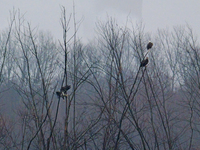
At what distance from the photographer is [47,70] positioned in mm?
4965

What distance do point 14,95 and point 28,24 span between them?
22.1 m

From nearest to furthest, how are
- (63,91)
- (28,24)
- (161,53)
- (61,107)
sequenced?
1. (63,91)
2. (28,24)
3. (161,53)
4. (61,107)

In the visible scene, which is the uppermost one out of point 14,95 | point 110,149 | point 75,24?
point 14,95

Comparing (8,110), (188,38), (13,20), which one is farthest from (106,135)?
(8,110)

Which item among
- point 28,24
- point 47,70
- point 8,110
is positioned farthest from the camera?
point 8,110

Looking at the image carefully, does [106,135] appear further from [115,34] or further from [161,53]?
[161,53]

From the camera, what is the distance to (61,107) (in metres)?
25.5

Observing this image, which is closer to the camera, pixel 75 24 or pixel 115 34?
pixel 75 24

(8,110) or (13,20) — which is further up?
(8,110)

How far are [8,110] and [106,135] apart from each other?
21.0 m

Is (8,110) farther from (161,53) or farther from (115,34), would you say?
(115,34)

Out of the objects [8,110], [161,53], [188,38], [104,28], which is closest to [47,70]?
[104,28]

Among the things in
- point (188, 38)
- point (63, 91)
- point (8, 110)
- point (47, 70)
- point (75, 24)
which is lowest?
point (63, 91)

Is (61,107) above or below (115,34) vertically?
above
